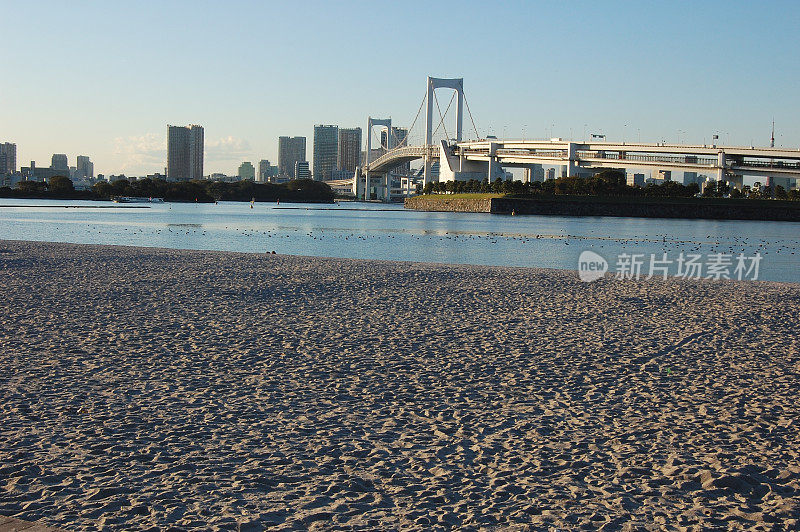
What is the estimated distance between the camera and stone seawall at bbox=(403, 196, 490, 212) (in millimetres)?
59062

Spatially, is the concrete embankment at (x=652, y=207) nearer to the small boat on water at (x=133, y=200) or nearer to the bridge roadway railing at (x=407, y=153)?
the bridge roadway railing at (x=407, y=153)

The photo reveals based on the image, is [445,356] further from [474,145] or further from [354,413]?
[474,145]

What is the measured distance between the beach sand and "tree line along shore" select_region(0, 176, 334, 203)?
7533 centimetres

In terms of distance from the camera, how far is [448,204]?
6575 cm

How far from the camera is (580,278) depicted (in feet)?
35.3

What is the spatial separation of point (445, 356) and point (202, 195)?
87856 mm

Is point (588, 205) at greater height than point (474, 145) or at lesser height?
lesser

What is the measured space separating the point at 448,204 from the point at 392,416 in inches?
2461

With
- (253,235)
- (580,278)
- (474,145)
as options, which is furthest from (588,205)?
(580,278)

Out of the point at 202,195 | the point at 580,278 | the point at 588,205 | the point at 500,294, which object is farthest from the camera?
the point at 202,195

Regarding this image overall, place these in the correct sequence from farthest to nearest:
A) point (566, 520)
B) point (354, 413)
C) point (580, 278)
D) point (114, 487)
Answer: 1. point (580, 278)
2. point (354, 413)
3. point (114, 487)
4. point (566, 520)

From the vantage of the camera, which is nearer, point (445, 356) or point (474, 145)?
point (445, 356)

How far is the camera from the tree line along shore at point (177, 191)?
84125mm

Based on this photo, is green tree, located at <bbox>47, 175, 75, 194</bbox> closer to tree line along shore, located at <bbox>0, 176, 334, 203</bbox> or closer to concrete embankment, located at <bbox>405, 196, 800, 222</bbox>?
tree line along shore, located at <bbox>0, 176, 334, 203</bbox>
